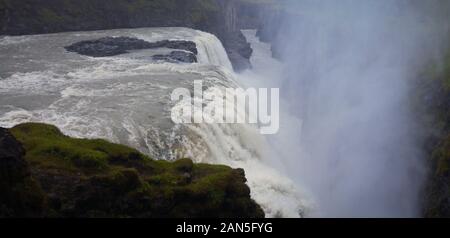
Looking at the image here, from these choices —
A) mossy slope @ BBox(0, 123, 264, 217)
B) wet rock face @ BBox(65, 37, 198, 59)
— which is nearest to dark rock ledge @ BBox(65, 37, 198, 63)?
wet rock face @ BBox(65, 37, 198, 59)

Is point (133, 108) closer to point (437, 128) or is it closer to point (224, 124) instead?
point (224, 124)

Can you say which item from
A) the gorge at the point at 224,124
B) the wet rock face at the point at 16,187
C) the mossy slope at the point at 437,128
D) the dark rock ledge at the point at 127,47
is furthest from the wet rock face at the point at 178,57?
the wet rock face at the point at 16,187

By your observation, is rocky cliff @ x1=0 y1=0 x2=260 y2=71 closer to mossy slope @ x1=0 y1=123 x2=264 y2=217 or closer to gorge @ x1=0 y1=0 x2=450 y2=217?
gorge @ x1=0 y1=0 x2=450 y2=217

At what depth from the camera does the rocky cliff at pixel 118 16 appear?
1896 inches

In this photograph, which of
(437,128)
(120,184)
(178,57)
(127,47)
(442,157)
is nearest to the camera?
(120,184)

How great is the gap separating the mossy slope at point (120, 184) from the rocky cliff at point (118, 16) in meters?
36.5

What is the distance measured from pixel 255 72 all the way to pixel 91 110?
131ft

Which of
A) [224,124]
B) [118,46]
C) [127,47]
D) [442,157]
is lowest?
[127,47]

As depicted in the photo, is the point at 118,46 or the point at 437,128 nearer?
the point at 437,128

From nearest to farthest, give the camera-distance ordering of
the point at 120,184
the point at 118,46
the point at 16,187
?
the point at 16,187
the point at 120,184
the point at 118,46

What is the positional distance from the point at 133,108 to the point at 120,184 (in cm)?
1316

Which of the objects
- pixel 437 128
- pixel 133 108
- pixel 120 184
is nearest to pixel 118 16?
pixel 133 108

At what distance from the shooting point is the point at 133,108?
2558 cm
